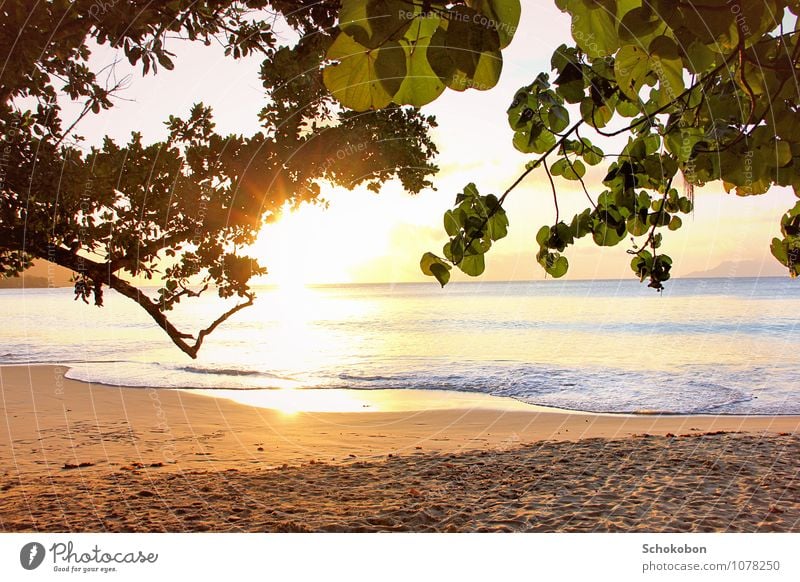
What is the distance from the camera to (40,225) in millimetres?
3459

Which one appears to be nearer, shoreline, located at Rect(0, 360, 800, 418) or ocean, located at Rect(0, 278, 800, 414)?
shoreline, located at Rect(0, 360, 800, 418)

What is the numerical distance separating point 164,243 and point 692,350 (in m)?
13.8

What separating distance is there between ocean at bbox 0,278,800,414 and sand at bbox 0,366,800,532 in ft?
5.86

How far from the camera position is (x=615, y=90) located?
2.98ft

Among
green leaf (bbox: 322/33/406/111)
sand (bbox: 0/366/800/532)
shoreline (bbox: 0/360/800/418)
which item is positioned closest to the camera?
green leaf (bbox: 322/33/406/111)

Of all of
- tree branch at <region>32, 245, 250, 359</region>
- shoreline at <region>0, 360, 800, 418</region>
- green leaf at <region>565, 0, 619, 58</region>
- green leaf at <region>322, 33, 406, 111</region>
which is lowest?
shoreline at <region>0, 360, 800, 418</region>

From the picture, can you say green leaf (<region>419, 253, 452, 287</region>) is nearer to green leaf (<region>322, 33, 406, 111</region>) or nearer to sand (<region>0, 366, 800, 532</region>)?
green leaf (<region>322, 33, 406, 111</region>)

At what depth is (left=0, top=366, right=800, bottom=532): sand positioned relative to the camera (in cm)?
379

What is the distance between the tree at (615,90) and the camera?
0.49m

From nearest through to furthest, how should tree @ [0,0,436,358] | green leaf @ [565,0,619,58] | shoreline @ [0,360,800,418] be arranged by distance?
green leaf @ [565,0,619,58] → tree @ [0,0,436,358] → shoreline @ [0,360,800,418]

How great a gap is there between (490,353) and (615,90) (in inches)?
565

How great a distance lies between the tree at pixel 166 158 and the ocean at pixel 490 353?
20.4ft

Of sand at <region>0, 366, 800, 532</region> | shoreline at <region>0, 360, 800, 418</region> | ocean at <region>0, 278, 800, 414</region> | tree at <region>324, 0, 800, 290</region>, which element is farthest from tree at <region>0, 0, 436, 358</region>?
ocean at <region>0, 278, 800, 414</region>
